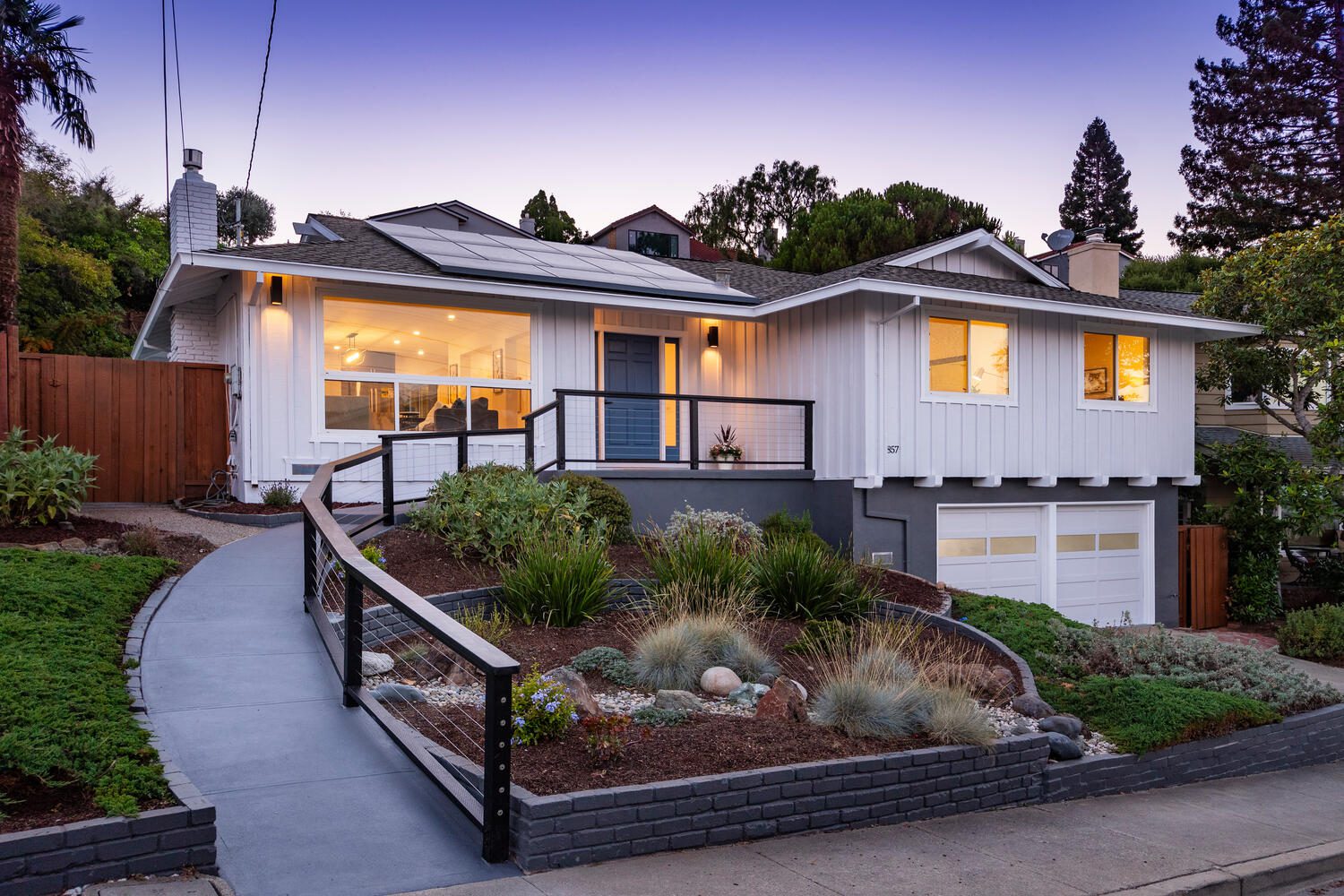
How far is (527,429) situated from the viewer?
11164 millimetres

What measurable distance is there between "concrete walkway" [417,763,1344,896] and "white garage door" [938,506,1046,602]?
678 cm

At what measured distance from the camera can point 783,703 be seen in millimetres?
5961

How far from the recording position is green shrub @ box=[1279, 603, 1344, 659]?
11492 millimetres

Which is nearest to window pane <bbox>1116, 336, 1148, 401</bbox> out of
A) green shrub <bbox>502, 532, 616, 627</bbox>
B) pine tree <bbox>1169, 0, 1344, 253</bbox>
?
green shrub <bbox>502, 532, 616, 627</bbox>

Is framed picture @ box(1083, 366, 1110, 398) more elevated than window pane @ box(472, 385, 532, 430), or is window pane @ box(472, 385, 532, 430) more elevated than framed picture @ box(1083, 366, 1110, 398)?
framed picture @ box(1083, 366, 1110, 398)

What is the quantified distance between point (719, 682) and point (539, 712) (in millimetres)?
1811

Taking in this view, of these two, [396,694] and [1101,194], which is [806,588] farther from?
[1101,194]

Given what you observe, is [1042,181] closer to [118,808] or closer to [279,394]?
[279,394]

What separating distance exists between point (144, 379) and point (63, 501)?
12.9ft

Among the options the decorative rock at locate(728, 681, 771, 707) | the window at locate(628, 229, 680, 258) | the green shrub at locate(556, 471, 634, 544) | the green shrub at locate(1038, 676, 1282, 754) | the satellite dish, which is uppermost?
the window at locate(628, 229, 680, 258)

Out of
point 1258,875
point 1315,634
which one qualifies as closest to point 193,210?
point 1258,875

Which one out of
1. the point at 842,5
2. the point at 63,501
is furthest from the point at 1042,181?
the point at 63,501

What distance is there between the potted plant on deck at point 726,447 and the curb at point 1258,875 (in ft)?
28.6

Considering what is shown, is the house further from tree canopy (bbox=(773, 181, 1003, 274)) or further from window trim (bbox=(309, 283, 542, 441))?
tree canopy (bbox=(773, 181, 1003, 274))
